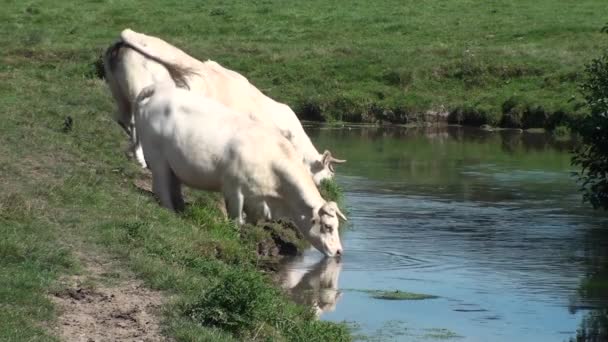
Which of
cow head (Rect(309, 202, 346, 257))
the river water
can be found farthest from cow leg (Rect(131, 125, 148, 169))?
cow head (Rect(309, 202, 346, 257))

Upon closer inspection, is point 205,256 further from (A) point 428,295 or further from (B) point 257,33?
(B) point 257,33

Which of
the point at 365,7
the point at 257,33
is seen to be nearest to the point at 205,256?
the point at 257,33

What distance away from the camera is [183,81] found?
16.2 m

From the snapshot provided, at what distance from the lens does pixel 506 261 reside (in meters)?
16.1

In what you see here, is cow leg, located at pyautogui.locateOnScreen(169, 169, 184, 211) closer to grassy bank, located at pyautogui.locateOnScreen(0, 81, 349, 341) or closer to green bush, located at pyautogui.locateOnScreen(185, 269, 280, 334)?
grassy bank, located at pyautogui.locateOnScreen(0, 81, 349, 341)

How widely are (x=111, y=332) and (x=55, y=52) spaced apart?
82.9 feet

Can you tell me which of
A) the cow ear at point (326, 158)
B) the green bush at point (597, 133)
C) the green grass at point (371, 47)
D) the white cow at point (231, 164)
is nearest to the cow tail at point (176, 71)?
the white cow at point (231, 164)

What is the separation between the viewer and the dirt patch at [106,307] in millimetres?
9320

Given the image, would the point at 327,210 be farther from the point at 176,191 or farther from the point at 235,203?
the point at 176,191

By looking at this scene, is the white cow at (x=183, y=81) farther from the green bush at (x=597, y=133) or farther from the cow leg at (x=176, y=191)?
the green bush at (x=597, y=133)

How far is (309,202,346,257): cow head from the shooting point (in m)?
14.3

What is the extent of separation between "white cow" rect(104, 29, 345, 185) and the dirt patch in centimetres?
563

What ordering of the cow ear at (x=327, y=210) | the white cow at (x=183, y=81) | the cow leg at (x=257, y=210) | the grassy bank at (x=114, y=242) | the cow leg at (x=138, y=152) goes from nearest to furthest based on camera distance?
the grassy bank at (x=114, y=242) → the cow leg at (x=257, y=210) → the cow ear at (x=327, y=210) → the cow leg at (x=138, y=152) → the white cow at (x=183, y=81)

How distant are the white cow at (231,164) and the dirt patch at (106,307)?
319 cm
